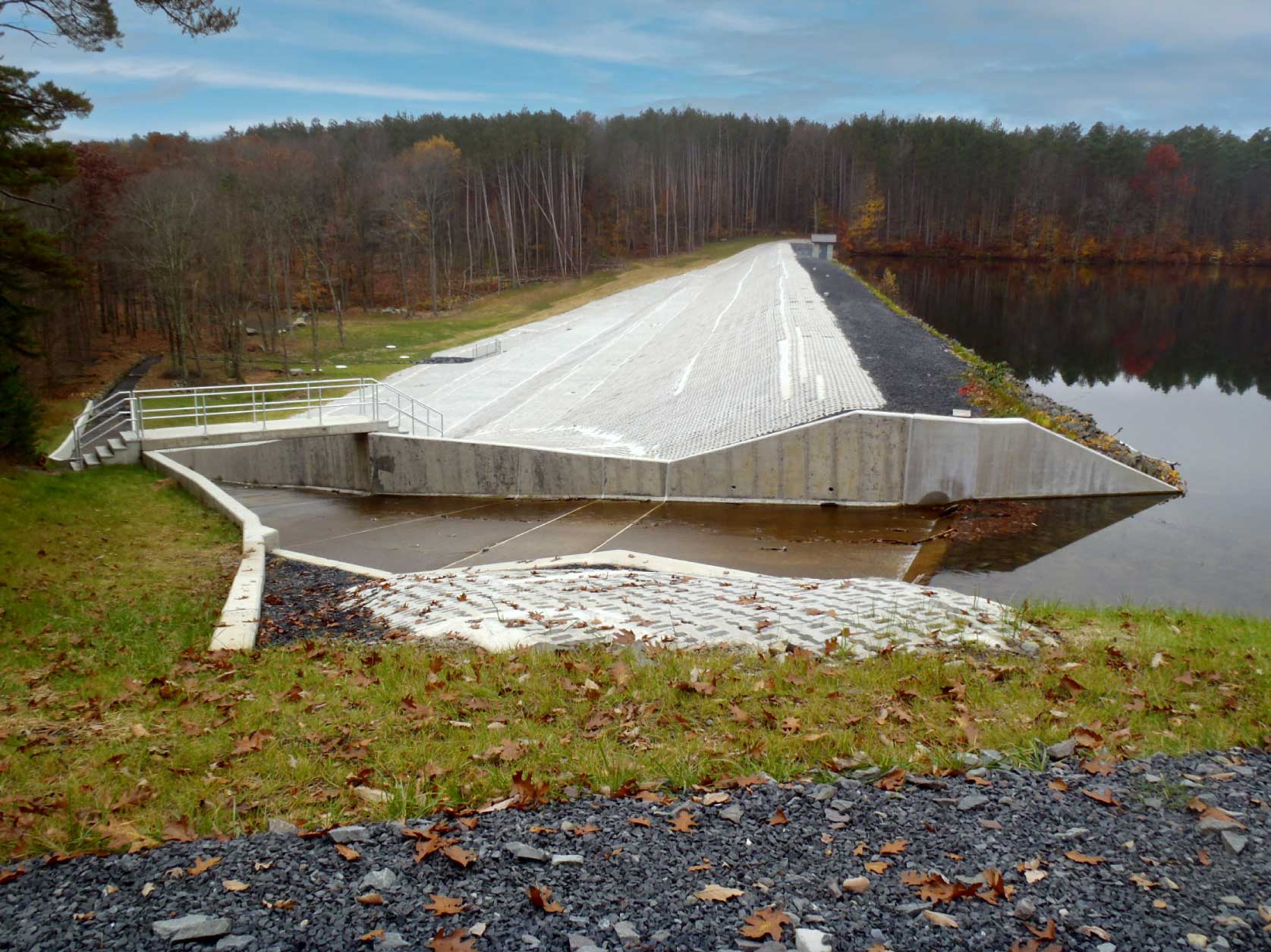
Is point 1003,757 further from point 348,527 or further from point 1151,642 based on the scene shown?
point 348,527

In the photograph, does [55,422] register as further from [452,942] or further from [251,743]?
[452,942]

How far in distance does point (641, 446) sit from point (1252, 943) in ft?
64.8

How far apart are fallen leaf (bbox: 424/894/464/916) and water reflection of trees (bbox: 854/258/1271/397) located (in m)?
40.2

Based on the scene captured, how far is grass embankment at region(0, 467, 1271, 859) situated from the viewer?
17.7 ft

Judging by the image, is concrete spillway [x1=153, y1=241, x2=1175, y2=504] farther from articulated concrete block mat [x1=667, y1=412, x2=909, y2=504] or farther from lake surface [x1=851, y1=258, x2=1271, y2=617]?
lake surface [x1=851, y1=258, x2=1271, y2=617]

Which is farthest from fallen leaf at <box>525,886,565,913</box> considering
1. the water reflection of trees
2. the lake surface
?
the water reflection of trees

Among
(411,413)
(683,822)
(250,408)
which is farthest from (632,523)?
(250,408)

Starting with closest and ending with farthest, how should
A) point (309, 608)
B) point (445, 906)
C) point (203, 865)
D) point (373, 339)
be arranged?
point (445, 906)
point (203, 865)
point (309, 608)
point (373, 339)

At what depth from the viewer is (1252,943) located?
3900 mm

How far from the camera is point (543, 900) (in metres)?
4.21

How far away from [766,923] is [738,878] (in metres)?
0.44

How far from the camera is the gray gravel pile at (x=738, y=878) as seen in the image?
3.98m

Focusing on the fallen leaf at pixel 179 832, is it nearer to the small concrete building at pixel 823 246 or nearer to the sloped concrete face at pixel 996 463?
the sloped concrete face at pixel 996 463

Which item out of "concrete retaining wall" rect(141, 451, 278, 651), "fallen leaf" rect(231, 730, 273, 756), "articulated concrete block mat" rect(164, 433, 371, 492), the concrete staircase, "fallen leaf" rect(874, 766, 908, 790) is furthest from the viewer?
"articulated concrete block mat" rect(164, 433, 371, 492)
